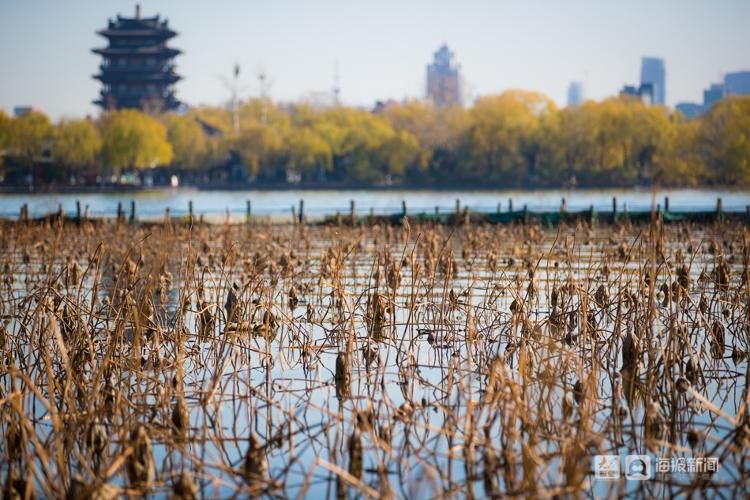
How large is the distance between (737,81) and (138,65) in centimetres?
13918

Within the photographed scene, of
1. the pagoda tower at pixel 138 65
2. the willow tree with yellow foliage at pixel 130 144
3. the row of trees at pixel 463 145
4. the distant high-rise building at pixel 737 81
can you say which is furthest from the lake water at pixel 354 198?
the distant high-rise building at pixel 737 81

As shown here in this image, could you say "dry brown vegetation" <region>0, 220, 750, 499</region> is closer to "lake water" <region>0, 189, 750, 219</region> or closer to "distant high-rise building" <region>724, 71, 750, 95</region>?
"lake water" <region>0, 189, 750, 219</region>

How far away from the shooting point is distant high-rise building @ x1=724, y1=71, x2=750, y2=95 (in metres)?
183

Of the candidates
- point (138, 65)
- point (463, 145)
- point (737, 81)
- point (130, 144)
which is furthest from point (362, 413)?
point (737, 81)

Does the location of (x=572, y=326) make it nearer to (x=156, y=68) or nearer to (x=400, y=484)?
(x=400, y=484)

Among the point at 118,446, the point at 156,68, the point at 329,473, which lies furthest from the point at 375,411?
the point at 156,68

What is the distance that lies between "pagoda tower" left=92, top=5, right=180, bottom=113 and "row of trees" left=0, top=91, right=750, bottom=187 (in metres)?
11.7

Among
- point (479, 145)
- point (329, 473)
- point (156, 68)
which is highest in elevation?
point (156, 68)

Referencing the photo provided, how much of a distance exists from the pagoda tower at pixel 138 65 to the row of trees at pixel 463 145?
11.7 metres

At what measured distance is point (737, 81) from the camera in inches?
7367

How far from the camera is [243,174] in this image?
68562mm

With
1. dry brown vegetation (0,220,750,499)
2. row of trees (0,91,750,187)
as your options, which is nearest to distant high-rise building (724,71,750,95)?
row of trees (0,91,750,187)

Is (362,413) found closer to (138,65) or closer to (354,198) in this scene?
(354,198)

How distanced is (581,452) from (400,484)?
0.83m
